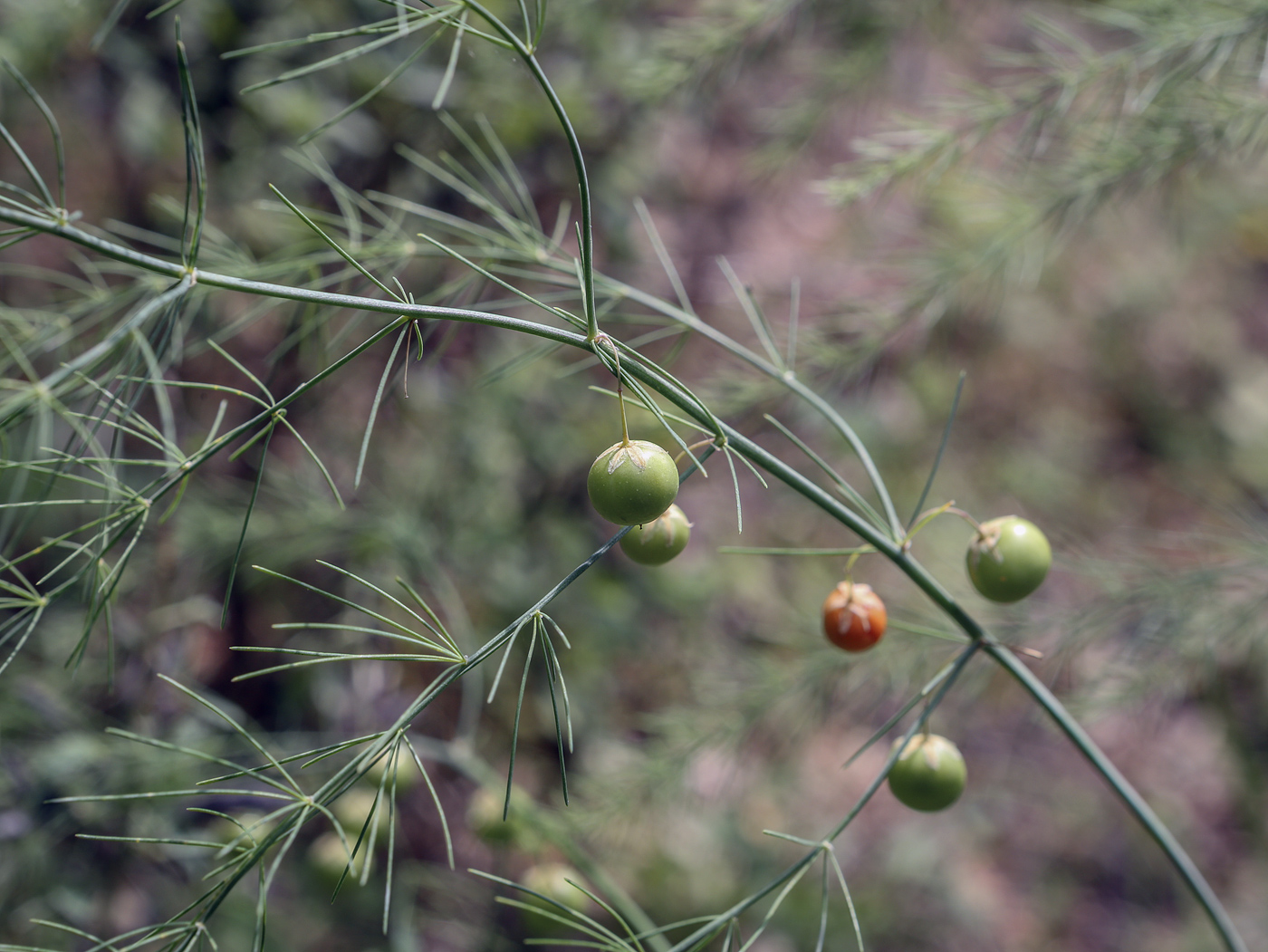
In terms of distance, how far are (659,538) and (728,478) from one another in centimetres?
139

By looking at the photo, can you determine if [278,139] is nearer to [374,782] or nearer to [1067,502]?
[374,782]

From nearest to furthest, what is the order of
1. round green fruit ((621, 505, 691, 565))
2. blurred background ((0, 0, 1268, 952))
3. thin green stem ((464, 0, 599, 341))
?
1. thin green stem ((464, 0, 599, 341))
2. round green fruit ((621, 505, 691, 565))
3. blurred background ((0, 0, 1268, 952))

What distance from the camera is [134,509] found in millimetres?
521

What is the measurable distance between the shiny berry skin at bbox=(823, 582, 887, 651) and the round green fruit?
145 millimetres

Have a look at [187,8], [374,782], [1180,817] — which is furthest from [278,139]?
[1180,817]

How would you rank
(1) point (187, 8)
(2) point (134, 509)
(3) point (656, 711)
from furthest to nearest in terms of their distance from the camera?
(3) point (656, 711), (1) point (187, 8), (2) point (134, 509)

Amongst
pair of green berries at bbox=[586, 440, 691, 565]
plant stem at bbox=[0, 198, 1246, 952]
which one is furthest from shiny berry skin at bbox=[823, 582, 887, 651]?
pair of green berries at bbox=[586, 440, 691, 565]

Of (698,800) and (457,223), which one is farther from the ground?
(457,223)

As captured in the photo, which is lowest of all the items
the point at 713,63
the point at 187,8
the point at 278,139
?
the point at 278,139

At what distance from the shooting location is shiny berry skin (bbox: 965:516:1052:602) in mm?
604

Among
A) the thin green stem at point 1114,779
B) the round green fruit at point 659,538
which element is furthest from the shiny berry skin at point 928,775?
the round green fruit at point 659,538

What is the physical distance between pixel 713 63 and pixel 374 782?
107cm

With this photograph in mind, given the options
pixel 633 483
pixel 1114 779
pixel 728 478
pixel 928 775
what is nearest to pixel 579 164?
pixel 633 483

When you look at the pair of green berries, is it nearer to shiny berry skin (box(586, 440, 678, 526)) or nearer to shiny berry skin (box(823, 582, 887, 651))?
shiny berry skin (box(586, 440, 678, 526))
